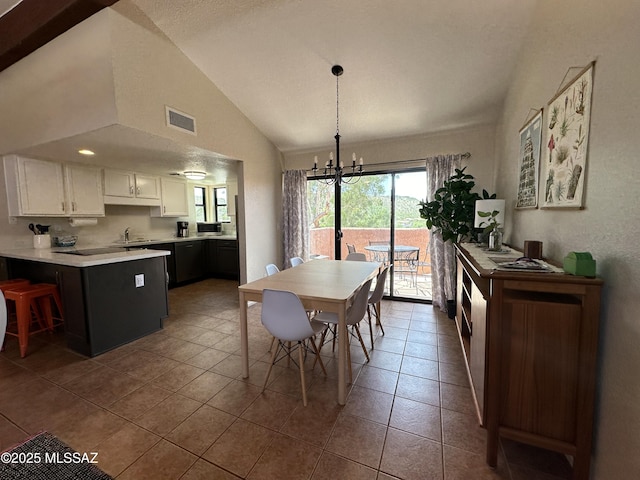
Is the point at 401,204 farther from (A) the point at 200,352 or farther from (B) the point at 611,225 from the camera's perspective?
(A) the point at 200,352

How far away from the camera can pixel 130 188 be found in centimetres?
445

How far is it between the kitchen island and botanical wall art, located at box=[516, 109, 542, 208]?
12.3 feet

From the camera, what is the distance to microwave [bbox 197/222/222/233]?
606 centimetres

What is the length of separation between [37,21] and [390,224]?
4315 millimetres

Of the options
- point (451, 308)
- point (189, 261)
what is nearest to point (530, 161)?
point (451, 308)

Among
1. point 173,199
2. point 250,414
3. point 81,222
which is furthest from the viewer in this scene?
point 173,199

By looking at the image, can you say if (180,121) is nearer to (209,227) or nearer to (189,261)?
(189,261)

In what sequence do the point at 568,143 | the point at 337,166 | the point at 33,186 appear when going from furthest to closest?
the point at 33,186 → the point at 337,166 → the point at 568,143

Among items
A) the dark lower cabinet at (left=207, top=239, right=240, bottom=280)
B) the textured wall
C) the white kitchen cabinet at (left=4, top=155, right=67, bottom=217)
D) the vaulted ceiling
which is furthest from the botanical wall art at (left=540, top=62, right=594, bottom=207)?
the white kitchen cabinet at (left=4, top=155, right=67, bottom=217)

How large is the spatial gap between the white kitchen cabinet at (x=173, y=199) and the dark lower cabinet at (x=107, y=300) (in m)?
2.16

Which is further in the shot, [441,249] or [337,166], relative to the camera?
[441,249]

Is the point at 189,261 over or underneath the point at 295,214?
underneath

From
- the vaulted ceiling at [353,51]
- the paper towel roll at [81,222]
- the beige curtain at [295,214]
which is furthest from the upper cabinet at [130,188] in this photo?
the beige curtain at [295,214]

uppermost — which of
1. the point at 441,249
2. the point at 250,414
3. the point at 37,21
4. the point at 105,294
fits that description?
the point at 37,21
